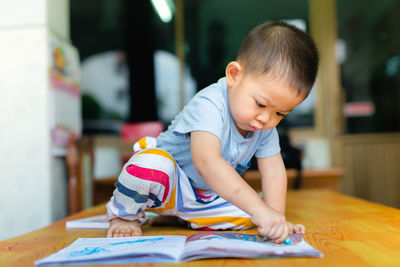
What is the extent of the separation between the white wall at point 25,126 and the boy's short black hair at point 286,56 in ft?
3.66

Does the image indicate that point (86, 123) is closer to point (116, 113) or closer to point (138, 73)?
point (116, 113)

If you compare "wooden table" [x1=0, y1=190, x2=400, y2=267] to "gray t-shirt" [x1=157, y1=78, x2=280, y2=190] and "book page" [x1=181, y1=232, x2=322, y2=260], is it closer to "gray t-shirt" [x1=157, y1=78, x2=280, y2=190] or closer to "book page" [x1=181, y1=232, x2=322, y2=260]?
"book page" [x1=181, y1=232, x2=322, y2=260]

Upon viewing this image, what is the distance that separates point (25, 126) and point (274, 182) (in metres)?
1.14

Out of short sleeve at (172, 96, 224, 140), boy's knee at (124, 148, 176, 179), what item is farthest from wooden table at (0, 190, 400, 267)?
short sleeve at (172, 96, 224, 140)

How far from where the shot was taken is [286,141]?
93.2 inches

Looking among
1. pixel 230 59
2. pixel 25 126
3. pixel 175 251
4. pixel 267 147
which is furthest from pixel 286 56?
pixel 230 59

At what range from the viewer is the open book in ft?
2.18

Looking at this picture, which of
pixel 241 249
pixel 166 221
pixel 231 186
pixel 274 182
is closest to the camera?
pixel 241 249

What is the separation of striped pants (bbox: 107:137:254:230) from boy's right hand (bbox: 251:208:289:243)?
0.92 ft

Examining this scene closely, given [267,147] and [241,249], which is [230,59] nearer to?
[267,147]

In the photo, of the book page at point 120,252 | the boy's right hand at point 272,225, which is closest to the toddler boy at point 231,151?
the boy's right hand at point 272,225

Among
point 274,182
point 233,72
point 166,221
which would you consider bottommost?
point 166,221

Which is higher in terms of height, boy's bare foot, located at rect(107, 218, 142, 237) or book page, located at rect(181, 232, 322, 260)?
book page, located at rect(181, 232, 322, 260)

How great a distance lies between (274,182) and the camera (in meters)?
1.07
